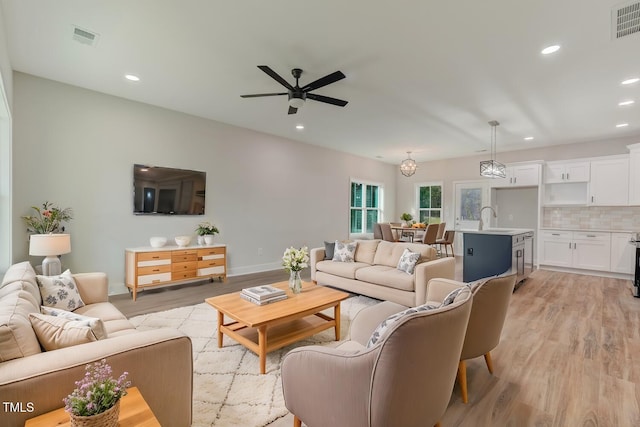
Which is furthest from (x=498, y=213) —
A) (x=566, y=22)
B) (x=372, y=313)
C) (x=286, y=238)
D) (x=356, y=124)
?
(x=372, y=313)

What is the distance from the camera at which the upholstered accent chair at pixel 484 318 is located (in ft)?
6.64

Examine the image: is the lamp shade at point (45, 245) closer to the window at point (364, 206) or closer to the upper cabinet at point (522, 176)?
the window at point (364, 206)

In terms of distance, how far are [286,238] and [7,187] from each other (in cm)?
438

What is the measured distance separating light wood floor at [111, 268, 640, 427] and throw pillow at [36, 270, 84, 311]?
121 centimetres

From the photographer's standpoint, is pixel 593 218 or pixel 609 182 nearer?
pixel 609 182

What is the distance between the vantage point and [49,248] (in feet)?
10.6

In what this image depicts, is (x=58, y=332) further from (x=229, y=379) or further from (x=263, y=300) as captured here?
(x=263, y=300)

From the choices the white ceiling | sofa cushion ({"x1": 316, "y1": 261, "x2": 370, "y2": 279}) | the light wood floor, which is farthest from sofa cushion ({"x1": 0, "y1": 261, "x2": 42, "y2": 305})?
sofa cushion ({"x1": 316, "y1": 261, "x2": 370, "y2": 279})

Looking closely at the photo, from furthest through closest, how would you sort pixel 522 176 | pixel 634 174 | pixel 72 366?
1. pixel 522 176
2. pixel 634 174
3. pixel 72 366

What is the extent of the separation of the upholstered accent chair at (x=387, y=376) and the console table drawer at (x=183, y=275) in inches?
139

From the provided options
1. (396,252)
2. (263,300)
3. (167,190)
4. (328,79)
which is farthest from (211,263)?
(328,79)

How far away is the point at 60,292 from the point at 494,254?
17.9ft

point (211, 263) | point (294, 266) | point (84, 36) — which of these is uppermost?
point (84, 36)

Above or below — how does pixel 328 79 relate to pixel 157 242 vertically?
above
